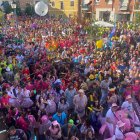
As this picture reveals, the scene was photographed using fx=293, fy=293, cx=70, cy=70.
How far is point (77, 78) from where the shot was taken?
1071cm

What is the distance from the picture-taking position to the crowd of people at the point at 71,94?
752 centimetres

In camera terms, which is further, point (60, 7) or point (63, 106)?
point (60, 7)

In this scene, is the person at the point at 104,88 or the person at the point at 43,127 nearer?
the person at the point at 43,127

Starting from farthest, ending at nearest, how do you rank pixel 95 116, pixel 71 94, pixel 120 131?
1. pixel 71 94
2. pixel 95 116
3. pixel 120 131

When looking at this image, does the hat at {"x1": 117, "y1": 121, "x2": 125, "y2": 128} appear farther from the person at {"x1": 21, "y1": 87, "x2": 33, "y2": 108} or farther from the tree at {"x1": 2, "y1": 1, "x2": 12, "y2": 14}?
the tree at {"x1": 2, "y1": 1, "x2": 12, "y2": 14}

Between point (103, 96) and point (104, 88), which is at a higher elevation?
point (104, 88)

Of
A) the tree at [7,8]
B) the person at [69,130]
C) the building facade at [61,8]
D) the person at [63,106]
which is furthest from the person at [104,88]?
the building facade at [61,8]

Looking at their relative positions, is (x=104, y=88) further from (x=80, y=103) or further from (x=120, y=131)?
(x=120, y=131)

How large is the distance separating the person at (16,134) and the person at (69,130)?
0.98 meters

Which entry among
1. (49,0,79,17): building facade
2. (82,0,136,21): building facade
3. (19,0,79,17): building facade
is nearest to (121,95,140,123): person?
(82,0,136,21): building facade

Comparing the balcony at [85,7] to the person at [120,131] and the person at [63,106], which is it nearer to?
the person at [63,106]

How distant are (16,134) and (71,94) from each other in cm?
277

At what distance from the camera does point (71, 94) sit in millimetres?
9336

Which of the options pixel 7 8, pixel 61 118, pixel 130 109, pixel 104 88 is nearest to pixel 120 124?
pixel 130 109
